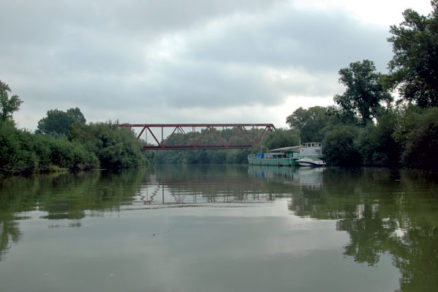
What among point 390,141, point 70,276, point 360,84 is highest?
point 360,84

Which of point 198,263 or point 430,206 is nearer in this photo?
point 198,263

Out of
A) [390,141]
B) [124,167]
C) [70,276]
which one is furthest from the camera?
[124,167]

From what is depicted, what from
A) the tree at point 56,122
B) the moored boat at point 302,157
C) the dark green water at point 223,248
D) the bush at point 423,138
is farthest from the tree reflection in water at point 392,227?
the tree at point 56,122

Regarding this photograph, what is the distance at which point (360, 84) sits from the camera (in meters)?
64.4

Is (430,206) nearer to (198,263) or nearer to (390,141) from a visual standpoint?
(198,263)

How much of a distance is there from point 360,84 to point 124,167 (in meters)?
41.9

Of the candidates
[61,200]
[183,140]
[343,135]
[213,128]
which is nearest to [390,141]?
[343,135]

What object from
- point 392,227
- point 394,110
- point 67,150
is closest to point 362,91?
point 394,110

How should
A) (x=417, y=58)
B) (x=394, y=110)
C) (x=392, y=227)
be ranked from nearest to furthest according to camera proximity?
(x=392, y=227) < (x=417, y=58) < (x=394, y=110)

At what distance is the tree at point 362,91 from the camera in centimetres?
6412

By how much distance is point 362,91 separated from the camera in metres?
64.7

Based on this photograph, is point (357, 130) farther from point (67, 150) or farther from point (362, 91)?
point (67, 150)

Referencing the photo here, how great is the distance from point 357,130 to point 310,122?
30280mm

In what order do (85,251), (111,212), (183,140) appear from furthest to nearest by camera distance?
1. (183,140)
2. (111,212)
3. (85,251)
